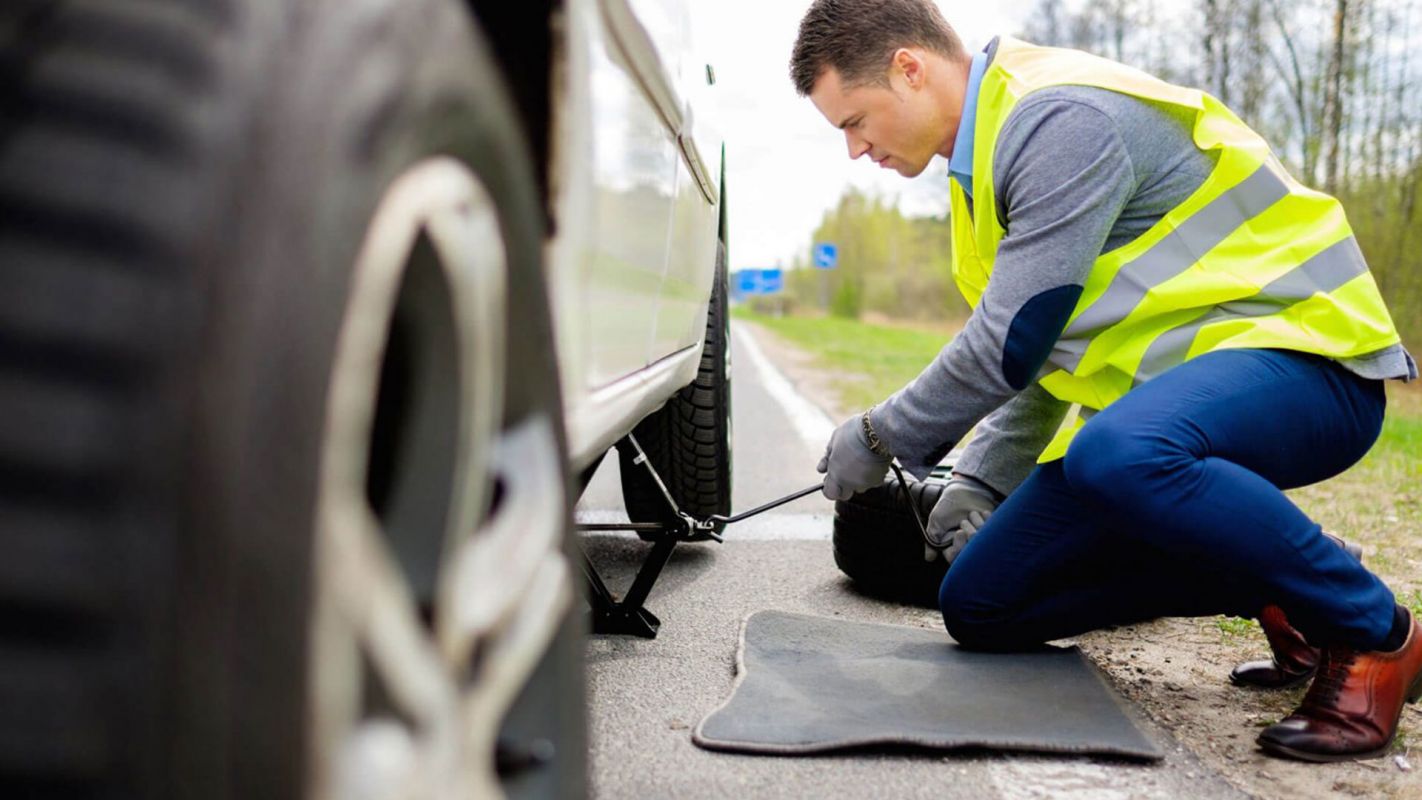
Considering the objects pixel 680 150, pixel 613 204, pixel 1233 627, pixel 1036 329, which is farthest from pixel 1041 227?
pixel 1233 627

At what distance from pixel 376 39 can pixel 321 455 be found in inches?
10.2

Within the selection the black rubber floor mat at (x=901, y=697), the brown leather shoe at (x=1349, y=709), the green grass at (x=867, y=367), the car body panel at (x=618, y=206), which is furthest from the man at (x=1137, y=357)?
the green grass at (x=867, y=367)

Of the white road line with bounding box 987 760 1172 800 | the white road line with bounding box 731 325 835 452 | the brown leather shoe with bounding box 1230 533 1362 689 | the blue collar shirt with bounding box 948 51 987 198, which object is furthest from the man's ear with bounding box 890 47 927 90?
the white road line with bounding box 731 325 835 452

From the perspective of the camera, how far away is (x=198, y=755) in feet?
2.03

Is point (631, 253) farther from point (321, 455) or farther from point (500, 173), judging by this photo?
point (321, 455)

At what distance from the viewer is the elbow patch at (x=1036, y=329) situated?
2.38m

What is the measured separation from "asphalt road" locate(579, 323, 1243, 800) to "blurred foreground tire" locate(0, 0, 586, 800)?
4.06 feet

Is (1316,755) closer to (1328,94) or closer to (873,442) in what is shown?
(873,442)

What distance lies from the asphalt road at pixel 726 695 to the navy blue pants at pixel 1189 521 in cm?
36

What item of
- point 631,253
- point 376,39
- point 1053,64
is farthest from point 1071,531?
point 376,39

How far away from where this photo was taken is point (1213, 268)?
7.80 feet

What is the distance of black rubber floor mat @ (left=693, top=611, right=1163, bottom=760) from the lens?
2070mm

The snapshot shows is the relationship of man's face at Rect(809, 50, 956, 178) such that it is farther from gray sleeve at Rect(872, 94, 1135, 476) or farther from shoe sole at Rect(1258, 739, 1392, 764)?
shoe sole at Rect(1258, 739, 1392, 764)

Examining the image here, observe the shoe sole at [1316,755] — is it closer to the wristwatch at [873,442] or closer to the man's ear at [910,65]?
the wristwatch at [873,442]
